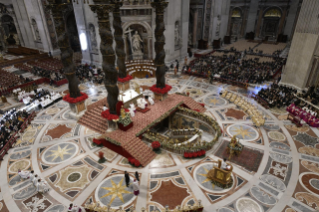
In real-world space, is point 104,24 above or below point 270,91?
above

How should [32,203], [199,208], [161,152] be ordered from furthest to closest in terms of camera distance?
1. [161,152]
2. [32,203]
3. [199,208]

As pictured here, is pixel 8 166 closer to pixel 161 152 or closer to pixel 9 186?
pixel 9 186

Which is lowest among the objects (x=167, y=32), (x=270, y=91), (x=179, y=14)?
(x=270, y=91)

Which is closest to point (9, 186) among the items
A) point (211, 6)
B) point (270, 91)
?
point (270, 91)

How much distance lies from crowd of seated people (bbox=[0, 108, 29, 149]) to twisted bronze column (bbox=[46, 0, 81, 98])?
4.63m

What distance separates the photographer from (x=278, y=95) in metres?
19.1

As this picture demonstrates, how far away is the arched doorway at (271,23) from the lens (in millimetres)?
40750

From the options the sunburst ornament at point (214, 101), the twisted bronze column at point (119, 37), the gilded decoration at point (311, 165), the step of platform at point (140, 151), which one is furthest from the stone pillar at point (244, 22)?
the step of platform at point (140, 151)

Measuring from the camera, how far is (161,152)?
1323 cm

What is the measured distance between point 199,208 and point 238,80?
58.1ft

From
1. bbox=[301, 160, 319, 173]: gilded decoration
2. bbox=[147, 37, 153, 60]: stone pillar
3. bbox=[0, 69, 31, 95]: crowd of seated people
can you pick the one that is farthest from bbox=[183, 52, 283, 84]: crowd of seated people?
bbox=[0, 69, 31, 95]: crowd of seated people

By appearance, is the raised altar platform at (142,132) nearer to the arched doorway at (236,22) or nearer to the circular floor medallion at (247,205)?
the circular floor medallion at (247,205)

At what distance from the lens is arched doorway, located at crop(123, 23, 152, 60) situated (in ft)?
93.7

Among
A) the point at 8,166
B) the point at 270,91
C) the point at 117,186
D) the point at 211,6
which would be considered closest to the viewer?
the point at 117,186
